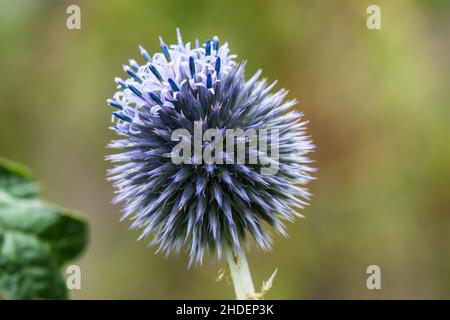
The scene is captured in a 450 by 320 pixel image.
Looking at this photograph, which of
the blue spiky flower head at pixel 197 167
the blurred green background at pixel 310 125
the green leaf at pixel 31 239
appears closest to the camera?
the green leaf at pixel 31 239

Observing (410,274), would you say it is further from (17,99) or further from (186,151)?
(17,99)

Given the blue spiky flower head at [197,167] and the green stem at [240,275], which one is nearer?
the green stem at [240,275]

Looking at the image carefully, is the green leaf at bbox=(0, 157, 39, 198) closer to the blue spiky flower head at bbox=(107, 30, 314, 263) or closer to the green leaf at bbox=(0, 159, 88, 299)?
the green leaf at bbox=(0, 159, 88, 299)

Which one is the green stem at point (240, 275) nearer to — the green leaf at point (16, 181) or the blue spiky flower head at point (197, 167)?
the blue spiky flower head at point (197, 167)

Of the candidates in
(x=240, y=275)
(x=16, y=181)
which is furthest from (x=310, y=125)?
(x=16, y=181)

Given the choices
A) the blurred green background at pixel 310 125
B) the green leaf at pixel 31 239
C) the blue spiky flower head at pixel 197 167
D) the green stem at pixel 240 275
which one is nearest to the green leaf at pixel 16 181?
the green leaf at pixel 31 239

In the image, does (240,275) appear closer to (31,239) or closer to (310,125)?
(31,239)

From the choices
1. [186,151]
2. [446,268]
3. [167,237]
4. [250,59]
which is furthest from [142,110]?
[446,268]
